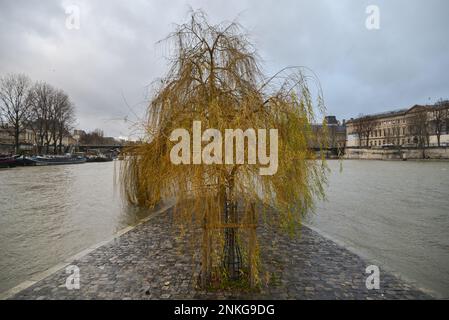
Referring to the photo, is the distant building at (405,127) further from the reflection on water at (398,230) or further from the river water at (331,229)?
the river water at (331,229)

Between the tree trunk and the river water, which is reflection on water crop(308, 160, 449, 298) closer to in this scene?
the river water

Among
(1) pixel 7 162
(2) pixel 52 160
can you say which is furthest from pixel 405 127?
(1) pixel 7 162

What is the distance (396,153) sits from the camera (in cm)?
7775

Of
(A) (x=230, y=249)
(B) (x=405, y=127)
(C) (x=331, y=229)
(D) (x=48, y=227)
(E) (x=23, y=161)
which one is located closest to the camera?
(A) (x=230, y=249)

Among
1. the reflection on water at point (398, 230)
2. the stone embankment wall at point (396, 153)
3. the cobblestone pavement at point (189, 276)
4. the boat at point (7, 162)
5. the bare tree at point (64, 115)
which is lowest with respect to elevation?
the reflection on water at point (398, 230)

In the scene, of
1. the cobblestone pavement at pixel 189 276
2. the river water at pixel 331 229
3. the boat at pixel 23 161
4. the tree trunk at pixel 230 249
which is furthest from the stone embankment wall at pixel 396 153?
the boat at pixel 23 161

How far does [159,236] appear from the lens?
8.07m

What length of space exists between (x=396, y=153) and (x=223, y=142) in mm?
88152

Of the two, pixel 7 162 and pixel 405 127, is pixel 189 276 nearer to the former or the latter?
pixel 7 162

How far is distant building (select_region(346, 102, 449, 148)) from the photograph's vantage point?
72688 millimetres

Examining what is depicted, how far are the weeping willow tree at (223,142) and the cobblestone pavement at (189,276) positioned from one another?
60 centimetres

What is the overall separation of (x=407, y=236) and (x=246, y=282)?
6977 mm

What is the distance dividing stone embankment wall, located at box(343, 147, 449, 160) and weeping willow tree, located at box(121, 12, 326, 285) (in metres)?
81.8

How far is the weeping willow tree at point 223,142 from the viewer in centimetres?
423
